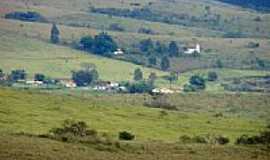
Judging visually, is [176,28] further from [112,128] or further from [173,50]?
[112,128]

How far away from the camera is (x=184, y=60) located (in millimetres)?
136625

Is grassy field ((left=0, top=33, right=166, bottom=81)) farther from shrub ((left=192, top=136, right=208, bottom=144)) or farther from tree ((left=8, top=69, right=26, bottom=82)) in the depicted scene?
shrub ((left=192, top=136, right=208, bottom=144))

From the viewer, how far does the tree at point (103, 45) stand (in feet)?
439

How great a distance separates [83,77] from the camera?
10975 centimetres

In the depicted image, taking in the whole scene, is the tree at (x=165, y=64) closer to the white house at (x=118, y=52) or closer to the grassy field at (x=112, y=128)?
the white house at (x=118, y=52)

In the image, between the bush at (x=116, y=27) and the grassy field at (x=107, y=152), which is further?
the bush at (x=116, y=27)

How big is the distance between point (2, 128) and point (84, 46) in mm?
93744

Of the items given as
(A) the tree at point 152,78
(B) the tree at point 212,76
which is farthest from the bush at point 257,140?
(B) the tree at point 212,76

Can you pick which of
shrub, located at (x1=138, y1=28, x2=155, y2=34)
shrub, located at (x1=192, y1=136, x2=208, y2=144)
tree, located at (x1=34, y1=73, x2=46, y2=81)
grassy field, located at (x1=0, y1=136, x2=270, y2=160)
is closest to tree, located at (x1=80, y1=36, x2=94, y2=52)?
shrub, located at (x1=138, y1=28, x2=155, y2=34)

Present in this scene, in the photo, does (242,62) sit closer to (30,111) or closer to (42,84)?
(42,84)

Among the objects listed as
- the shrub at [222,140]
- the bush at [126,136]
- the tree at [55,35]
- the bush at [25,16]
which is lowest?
the shrub at [222,140]

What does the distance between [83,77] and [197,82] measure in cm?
1576

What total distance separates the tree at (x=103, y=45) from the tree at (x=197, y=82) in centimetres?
2480

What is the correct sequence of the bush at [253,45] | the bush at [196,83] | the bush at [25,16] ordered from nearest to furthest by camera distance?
the bush at [196,83] → the bush at [253,45] → the bush at [25,16]
